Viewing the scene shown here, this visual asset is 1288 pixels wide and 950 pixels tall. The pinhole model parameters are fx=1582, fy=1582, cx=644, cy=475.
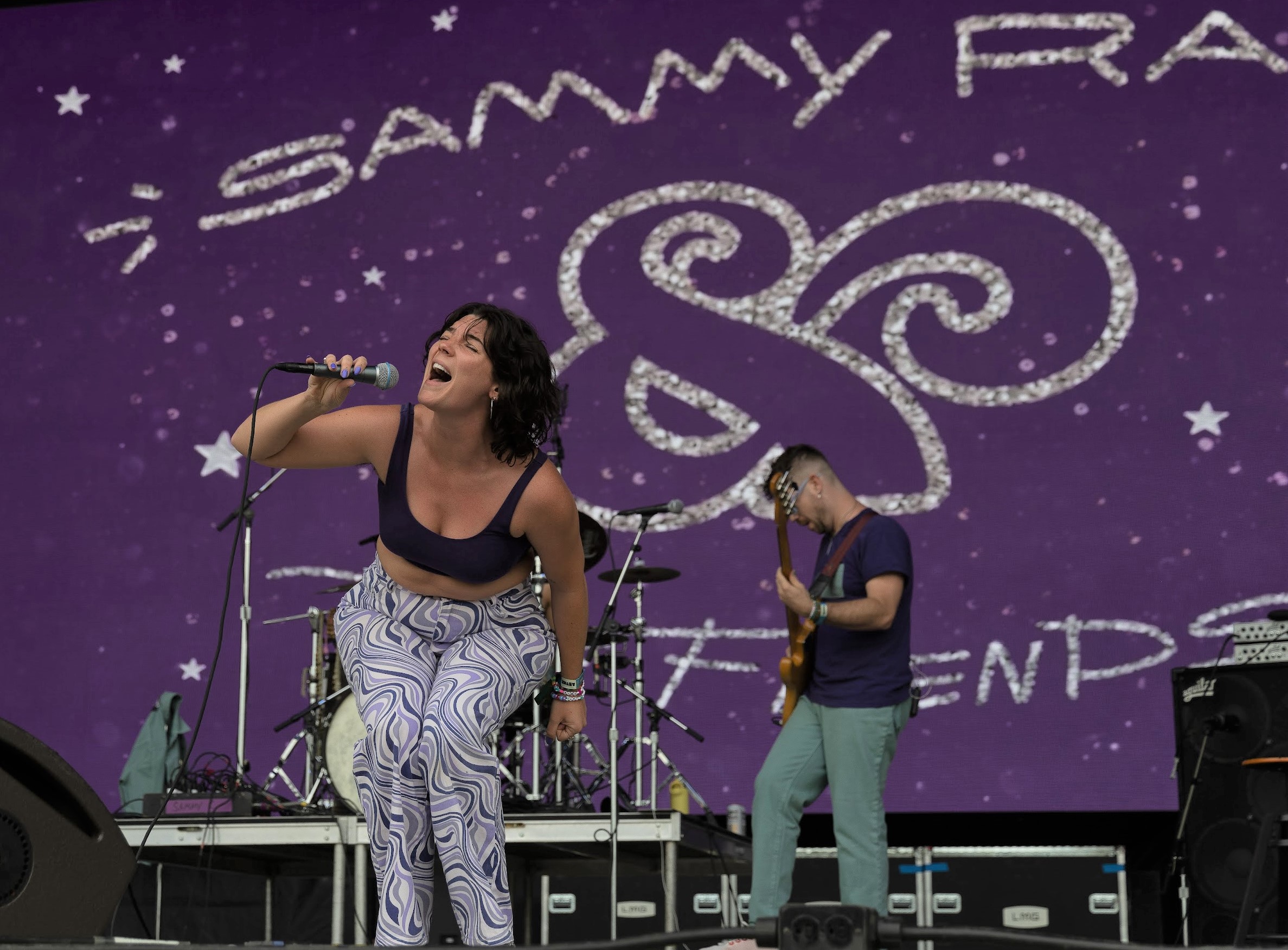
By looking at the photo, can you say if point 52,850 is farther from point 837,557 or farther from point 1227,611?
point 1227,611

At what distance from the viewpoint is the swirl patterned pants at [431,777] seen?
9.30ft

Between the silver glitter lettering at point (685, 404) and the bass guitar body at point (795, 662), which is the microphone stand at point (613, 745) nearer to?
the bass guitar body at point (795, 662)

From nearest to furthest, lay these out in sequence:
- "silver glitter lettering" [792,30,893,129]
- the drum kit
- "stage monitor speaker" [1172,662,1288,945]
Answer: "stage monitor speaker" [1172,662,1288,945], the drum kit, "silver glitter lettering" [792,30,893,129]

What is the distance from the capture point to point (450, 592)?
9.97 ft

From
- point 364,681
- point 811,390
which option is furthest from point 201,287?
point 364,681

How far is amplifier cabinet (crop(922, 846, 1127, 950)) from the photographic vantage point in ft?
18.8

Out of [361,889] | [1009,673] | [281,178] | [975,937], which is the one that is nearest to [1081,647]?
[1009,673]

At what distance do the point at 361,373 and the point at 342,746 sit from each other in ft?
10.7

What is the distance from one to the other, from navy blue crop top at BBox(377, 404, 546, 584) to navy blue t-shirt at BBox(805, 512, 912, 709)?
2.05m

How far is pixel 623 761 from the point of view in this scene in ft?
22.5

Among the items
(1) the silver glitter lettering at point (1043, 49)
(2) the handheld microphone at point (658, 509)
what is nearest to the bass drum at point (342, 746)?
(2) the handheld microphone at point (658, 509)

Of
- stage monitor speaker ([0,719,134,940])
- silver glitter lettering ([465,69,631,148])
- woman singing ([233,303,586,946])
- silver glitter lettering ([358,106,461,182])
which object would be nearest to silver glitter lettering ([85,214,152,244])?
silver glitter lettering ([358,106,461,182])

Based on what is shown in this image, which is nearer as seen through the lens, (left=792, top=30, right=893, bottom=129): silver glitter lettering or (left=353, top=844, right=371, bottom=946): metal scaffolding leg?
(left=353, top=844, right=371, bottom=946): metal scaffolding leg

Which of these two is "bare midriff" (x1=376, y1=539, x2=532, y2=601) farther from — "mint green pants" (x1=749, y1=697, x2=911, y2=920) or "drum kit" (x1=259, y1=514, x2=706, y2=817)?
"drum kit" (x1=259, y1=514, x2=706, y2=817)
